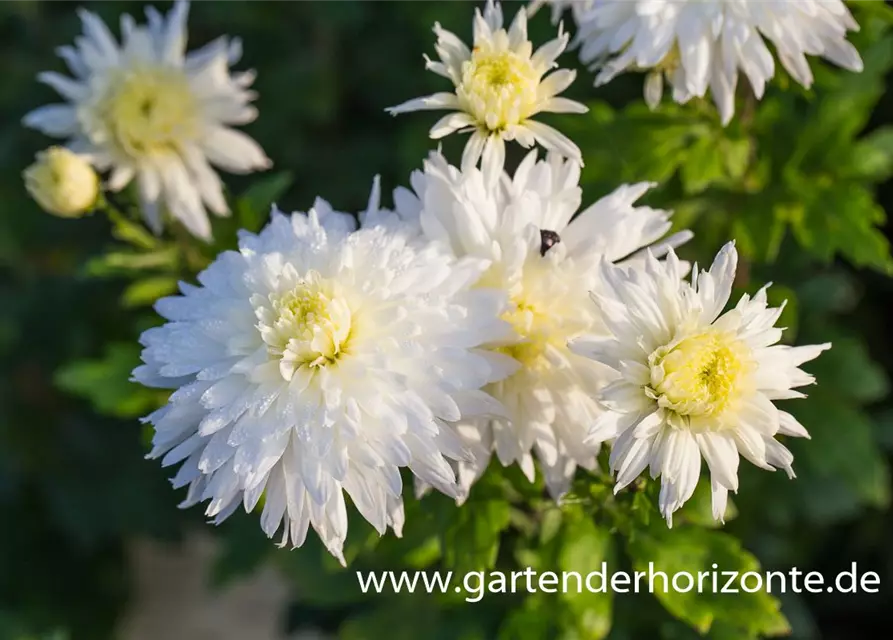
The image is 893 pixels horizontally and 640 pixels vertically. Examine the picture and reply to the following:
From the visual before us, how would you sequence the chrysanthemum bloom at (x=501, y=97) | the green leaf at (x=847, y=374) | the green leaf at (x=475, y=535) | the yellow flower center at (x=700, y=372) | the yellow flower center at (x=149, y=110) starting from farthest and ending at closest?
1. the green leaf at (x=847, y=374)
2. the yellow flower center at (x=149, y=110)
3. the green leaf at (x=475, y=535)
4. the chrysanthemum bloom at (x=501, y=97)
5. the yellow flower center at (x=700, y=372)

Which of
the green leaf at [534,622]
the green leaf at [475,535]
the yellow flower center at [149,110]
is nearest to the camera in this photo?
the green leaf at [475,535]

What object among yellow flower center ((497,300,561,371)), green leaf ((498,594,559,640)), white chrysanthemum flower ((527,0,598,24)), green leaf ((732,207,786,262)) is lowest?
green leaf ((498,594,559,640))

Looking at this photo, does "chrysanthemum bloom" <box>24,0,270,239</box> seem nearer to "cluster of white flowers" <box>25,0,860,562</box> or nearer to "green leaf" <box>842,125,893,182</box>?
"cluster of white flowers" <box>25,0,860,562</box>

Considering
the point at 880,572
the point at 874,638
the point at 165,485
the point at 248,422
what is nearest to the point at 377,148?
the point at 165,485

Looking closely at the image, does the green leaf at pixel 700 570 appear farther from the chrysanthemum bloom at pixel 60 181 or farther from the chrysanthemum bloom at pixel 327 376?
the chrysanthemum bloom at pixel 60 181

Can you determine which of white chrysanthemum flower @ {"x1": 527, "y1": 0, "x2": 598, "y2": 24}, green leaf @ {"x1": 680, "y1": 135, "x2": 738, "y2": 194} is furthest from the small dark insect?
green leaf @ {"x1": 680, "y1": 135, "x2": 738, "y2": 194}

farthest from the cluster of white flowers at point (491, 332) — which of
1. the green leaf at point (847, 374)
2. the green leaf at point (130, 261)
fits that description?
the green leaf at point (847, 374)
